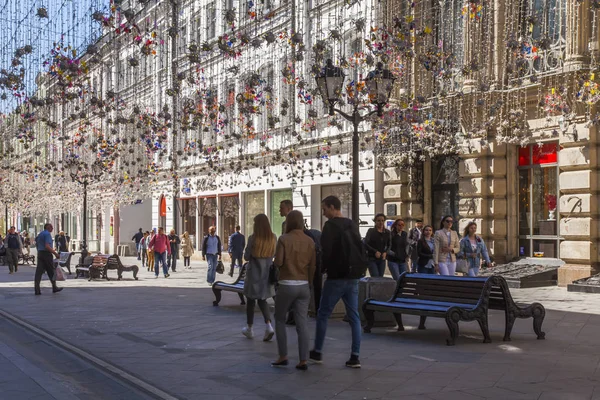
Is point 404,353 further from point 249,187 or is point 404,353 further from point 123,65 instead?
point 123,65

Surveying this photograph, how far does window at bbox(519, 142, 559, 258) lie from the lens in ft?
73.4

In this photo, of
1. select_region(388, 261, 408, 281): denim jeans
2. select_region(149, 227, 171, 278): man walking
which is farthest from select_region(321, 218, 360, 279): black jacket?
select_region(149, 227, 171, 278): man walking

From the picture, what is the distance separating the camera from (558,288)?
68.1 ft

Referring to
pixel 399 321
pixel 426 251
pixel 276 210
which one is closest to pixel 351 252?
pixel 399 321

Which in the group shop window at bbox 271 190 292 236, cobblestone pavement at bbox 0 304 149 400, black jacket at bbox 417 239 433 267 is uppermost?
shop window at bbox 271 190 292 236

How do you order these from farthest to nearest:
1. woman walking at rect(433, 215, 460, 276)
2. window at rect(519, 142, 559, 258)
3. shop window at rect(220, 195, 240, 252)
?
shop window at rect(220, 195, 240, 252), window at rect(519, 142, 559, 258), woman walking at rect(433, 215, 460, 276)

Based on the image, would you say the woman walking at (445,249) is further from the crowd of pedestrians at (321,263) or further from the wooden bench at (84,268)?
the wooden bench at (84,268)

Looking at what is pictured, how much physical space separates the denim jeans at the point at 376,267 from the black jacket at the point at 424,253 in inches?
54.3

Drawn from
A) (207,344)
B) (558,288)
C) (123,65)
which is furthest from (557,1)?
(123,65)

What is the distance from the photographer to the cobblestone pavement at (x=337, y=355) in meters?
7.96

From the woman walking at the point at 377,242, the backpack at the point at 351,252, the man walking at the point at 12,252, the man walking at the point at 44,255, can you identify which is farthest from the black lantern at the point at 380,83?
the man walking at the point at 12,252

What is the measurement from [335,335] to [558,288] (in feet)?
34.7

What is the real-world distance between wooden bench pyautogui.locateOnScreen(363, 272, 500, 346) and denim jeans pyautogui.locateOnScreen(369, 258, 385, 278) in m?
2.74

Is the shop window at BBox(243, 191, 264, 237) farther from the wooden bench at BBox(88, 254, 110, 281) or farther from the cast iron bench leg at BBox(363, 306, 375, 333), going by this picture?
the cast iron bench leg at BBox(363, 306, 375, 333)
